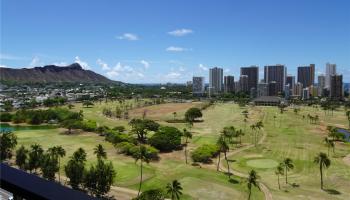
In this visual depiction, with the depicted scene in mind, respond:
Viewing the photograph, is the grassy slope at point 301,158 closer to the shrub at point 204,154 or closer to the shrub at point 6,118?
the shrub at point 204,154

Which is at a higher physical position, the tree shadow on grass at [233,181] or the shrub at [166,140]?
the shrub at [166,140]

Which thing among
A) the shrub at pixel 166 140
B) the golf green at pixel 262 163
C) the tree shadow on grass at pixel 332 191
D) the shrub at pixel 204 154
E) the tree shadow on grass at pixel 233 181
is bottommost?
the tree shadow on grass at pixel 332 191

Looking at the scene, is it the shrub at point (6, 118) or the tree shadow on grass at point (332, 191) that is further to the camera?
the shrub at point (6, 118)

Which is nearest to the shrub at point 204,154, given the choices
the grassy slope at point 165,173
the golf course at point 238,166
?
the golf course at point 238,166

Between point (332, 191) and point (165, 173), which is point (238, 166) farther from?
point (332, 191)

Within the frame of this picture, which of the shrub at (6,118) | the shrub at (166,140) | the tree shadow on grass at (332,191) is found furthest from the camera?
the shrub at (6,118)

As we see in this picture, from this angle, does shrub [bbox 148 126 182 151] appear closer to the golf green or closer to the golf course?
the golf course

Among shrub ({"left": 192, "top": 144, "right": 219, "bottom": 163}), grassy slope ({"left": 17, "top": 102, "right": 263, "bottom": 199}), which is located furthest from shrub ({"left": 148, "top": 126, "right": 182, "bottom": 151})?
→ shrub ({"left": 192, "top": 144, "right": 219, "bottom": 163})

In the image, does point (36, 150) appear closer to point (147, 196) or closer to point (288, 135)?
point (147, 196)
